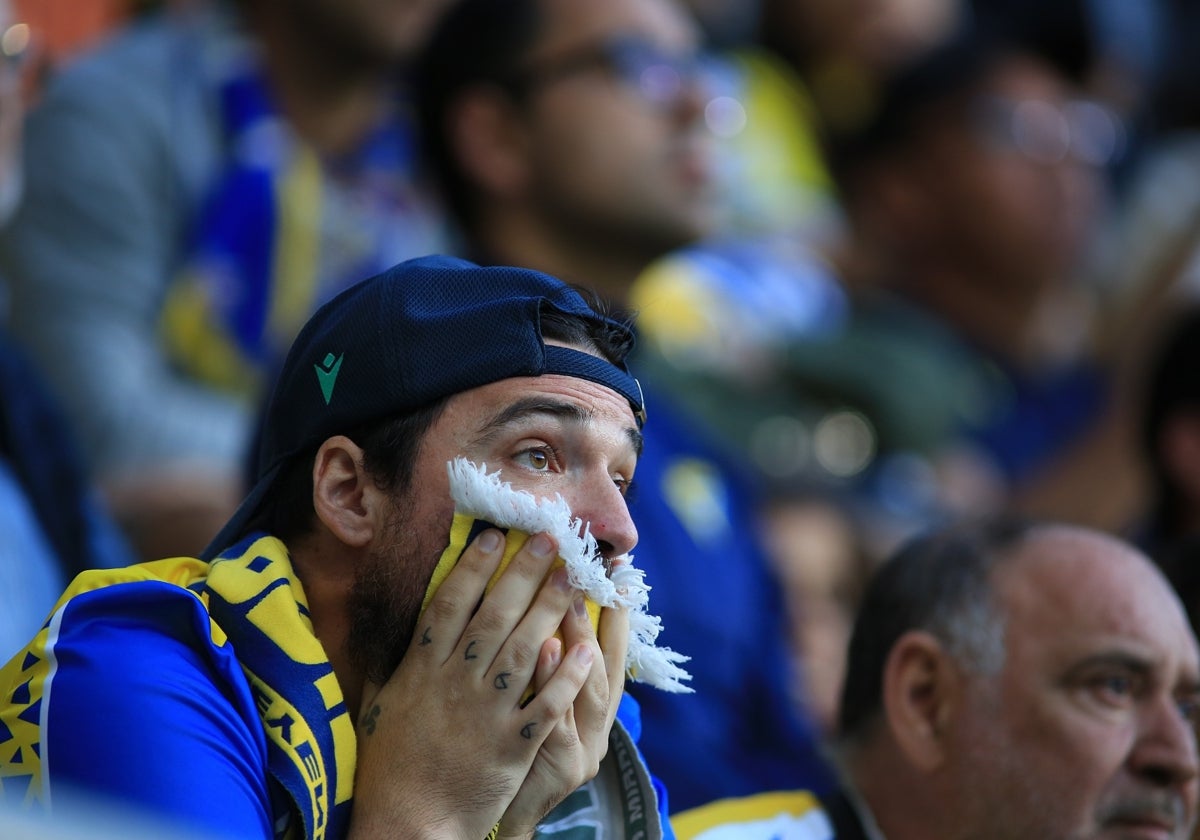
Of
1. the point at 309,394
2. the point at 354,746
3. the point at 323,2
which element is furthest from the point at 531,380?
the point at 323,2

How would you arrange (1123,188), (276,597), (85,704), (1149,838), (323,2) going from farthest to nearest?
(1123,188) < (323,2) < (1149,838) < (276,597) < (85,704)

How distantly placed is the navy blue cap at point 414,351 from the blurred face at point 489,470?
0.13 feet

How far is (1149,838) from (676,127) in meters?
2.32

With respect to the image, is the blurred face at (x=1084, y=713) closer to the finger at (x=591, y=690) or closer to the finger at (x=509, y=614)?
the finger at (x=591, y=690)

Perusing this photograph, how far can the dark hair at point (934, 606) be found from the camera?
2957 mm

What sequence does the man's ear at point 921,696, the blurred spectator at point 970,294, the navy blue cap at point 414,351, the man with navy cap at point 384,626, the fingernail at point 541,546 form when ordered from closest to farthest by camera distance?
1. the man with navy cap at point 384,626
2. the fingernail at point 541,546
3. the navy blue cap at point 414,351
4. the man's ear at point 921,696
5. the blurred spectator at point 970,294

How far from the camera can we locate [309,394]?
2217 mm

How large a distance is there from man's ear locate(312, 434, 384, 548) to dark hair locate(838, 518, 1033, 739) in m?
1.25

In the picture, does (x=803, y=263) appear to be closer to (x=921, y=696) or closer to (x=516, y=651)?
(x=921, y=696)

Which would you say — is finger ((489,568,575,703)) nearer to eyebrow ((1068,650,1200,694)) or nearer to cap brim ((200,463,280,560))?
cap brim ((200,463,280,560))

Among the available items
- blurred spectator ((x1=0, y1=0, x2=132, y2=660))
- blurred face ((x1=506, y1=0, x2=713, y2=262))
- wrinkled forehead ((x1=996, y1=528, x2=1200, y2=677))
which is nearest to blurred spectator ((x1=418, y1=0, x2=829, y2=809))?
blurred face ((x1=506, y1=0, x2=713, y2=262))

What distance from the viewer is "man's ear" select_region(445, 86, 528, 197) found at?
437 centimetres

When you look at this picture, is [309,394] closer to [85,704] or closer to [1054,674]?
[85,704]

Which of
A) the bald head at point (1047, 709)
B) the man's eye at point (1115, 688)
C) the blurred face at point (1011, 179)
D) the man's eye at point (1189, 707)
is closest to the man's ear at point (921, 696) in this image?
the bald head at point (1047, 709)
